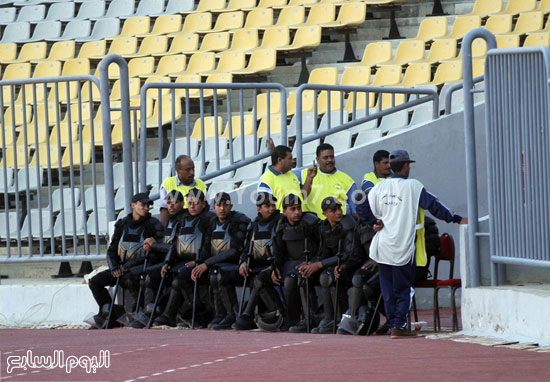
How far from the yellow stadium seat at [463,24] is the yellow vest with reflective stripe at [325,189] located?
5811 mm

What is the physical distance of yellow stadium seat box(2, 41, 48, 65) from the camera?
20547mm

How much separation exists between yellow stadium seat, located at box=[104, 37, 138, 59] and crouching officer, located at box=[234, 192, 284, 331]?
8887 mm

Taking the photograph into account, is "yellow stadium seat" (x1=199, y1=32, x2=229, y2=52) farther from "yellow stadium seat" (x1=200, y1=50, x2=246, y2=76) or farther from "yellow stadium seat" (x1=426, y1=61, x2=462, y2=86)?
"yellow stadium seat" (x1=426, y1=61, x2=462, y2=86)

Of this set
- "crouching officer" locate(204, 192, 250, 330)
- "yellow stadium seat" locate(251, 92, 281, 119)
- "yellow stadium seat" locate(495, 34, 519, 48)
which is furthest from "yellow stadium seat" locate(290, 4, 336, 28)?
"crouching officer" locate(204, 192, 250, 330)

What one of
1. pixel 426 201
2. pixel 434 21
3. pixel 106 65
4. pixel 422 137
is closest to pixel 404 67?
pixel 434 21

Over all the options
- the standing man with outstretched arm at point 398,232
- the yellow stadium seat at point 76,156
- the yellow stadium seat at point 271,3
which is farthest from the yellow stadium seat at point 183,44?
the standing man with outstretched arm at point 398,232

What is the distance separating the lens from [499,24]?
640 inches

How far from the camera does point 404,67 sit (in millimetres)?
16375

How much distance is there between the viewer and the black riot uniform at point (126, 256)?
A: 11.8m

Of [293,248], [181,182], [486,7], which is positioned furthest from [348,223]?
[486,7]

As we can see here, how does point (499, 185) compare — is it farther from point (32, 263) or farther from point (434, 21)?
point (434, 21)

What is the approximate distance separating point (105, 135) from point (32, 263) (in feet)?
5.45

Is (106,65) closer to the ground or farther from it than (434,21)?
closer to the ground

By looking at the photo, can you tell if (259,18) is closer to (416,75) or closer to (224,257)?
(416,75)
